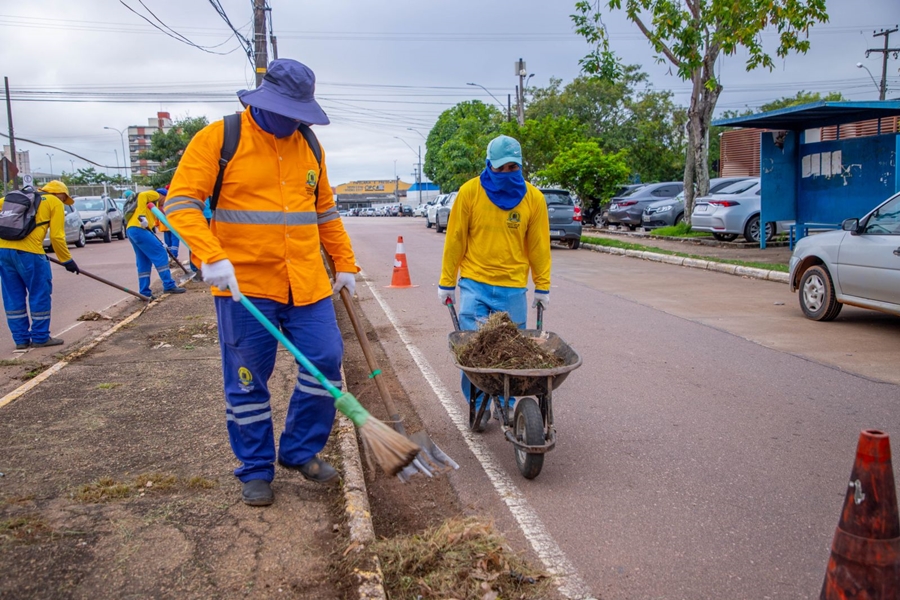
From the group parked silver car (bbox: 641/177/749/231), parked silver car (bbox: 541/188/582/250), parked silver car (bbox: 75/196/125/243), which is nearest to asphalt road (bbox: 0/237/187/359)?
parked silver car (bbox: 75/196/125/243)

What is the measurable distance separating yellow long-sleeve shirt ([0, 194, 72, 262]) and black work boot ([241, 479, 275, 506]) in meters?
5.24

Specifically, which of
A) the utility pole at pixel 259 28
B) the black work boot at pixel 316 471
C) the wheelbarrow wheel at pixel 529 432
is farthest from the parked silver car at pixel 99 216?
the wheelbarrow wheel at pixel 529 432

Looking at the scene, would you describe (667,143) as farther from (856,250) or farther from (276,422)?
(276,422)

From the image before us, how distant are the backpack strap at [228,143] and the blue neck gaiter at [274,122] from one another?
0.32 feet

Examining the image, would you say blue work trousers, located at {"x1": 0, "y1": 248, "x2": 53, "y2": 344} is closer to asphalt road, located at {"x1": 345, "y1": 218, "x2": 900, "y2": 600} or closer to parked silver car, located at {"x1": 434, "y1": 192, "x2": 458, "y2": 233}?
asphalt road, located at {"x1": 345, "y1": 218, "x2": 900, "y2": 600}

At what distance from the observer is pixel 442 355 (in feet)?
26.0

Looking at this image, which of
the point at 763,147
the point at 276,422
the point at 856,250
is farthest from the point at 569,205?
the point at 276,422

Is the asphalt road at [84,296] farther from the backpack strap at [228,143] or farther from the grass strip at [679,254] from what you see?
the grass strip at [679,254]

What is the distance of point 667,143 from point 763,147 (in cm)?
3451

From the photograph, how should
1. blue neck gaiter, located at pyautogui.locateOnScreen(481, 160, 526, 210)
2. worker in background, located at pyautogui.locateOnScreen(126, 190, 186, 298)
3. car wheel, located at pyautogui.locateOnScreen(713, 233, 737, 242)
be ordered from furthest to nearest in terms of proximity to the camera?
1. car wheel, located at pyautogui.locateOnScreen(713, 233, 737, 242)
2. worker in background, located at pyautogui.locateOnScreen(126, 190, 186, 298)
3. blue neck gaiter, located at pyautogui.locateOnScreen(481, 160, 526, 210)

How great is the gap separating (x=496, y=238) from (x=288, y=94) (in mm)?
1753

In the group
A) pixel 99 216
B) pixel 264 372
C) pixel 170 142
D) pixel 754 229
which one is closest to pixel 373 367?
pixel 264 372

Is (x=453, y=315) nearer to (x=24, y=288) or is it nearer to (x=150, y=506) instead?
(x=150, y=506)

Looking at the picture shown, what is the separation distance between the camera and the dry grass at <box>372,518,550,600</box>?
314 centimetres
